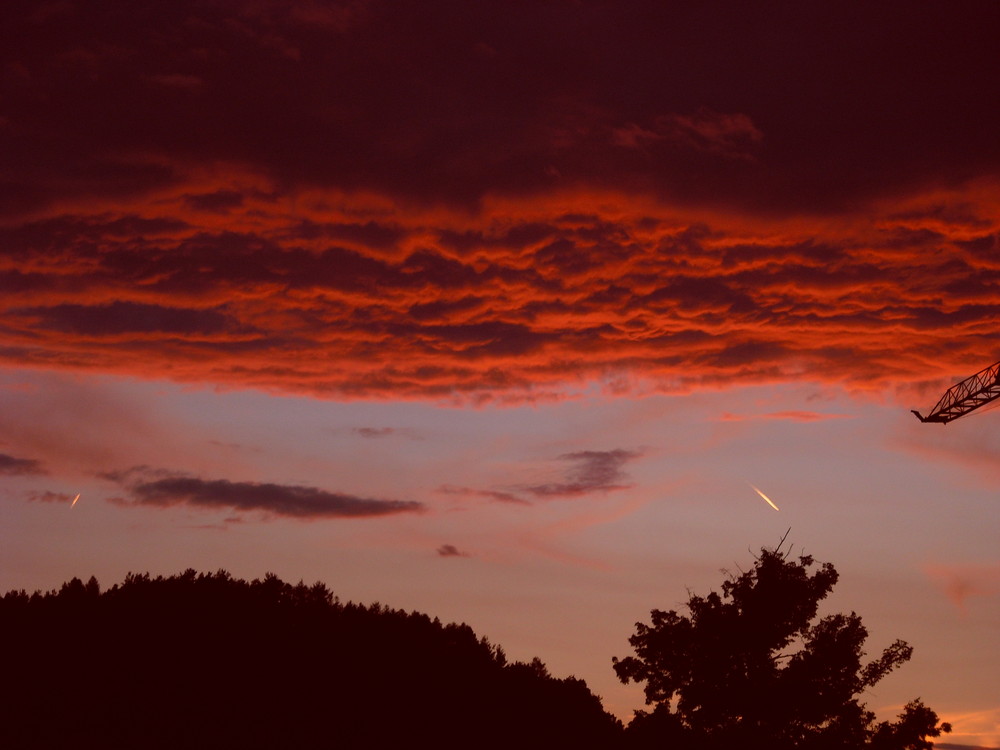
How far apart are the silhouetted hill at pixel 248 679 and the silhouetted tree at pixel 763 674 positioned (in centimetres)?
2011

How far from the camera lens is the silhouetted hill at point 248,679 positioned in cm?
6525

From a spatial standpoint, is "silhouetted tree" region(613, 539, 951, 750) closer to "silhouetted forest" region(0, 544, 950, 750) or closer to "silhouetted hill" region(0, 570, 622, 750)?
"silhouetted forest" region(0, 544, 950, 750)

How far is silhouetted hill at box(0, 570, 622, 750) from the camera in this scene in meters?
65.2

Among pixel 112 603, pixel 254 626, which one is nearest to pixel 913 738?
pixel 254 626

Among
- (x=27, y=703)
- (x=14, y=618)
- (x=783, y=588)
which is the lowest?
(x=27, y=703)

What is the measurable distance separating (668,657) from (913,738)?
39.1ft

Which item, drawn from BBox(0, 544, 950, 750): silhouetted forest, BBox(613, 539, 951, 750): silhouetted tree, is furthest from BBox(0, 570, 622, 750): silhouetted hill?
BBox(613, 539, 951, 750): silhouetted tree

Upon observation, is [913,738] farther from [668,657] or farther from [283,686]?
[283,686]

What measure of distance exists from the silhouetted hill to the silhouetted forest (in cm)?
16

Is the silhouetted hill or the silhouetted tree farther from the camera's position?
the silhouetted hill

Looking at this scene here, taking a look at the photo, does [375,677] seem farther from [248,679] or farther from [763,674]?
[763,674]

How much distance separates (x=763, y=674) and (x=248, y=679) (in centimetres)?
3991

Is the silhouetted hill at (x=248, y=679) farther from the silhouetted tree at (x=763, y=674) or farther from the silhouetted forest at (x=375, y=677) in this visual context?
the silhouetted tree at (x=763, y=674)

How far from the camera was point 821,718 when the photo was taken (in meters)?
50.4
